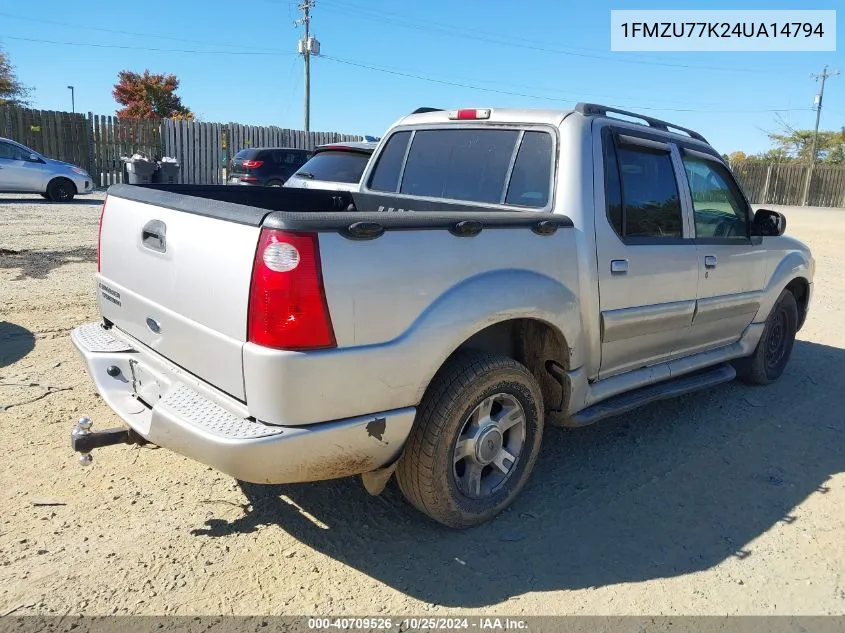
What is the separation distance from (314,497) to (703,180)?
3255 millimetres

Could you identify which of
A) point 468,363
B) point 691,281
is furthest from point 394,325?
point 691,281

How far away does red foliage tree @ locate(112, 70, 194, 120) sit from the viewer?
154 ft

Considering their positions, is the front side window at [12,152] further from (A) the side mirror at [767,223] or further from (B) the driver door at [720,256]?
(A) the side mirror at [767,223]

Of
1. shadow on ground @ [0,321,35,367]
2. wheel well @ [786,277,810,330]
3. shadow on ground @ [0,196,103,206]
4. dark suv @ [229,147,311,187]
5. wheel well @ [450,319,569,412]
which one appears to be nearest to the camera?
wheel well @ [450,319,569,412]

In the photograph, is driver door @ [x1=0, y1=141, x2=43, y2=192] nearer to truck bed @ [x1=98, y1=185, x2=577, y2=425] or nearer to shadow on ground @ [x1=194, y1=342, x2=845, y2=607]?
truck bed @ [x1=98, y1=185, x2=577, y2=425]

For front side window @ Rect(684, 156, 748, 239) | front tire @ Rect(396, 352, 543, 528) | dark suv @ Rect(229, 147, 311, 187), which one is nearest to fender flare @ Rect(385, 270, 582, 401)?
front tire @ Rect(396, 352, 543, 528)

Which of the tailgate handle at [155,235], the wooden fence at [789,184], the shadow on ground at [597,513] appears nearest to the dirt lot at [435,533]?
the shadow on ground at [597,513]

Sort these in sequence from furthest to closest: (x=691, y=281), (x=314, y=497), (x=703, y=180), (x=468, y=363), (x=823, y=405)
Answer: (x=823, y=405) < (x=703, y=180) < (x=691, y=281) < (x=314, y=497) < (x=468, y=363)

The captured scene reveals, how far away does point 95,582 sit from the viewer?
8.56 ft

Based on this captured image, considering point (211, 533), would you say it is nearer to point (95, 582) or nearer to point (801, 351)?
point (95, 582)

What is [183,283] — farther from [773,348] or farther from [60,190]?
[60,190]

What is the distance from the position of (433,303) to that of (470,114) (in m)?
1.89

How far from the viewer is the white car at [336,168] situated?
367 inches

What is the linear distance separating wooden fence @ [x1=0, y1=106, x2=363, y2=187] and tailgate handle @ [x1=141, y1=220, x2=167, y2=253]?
19.3 metres
